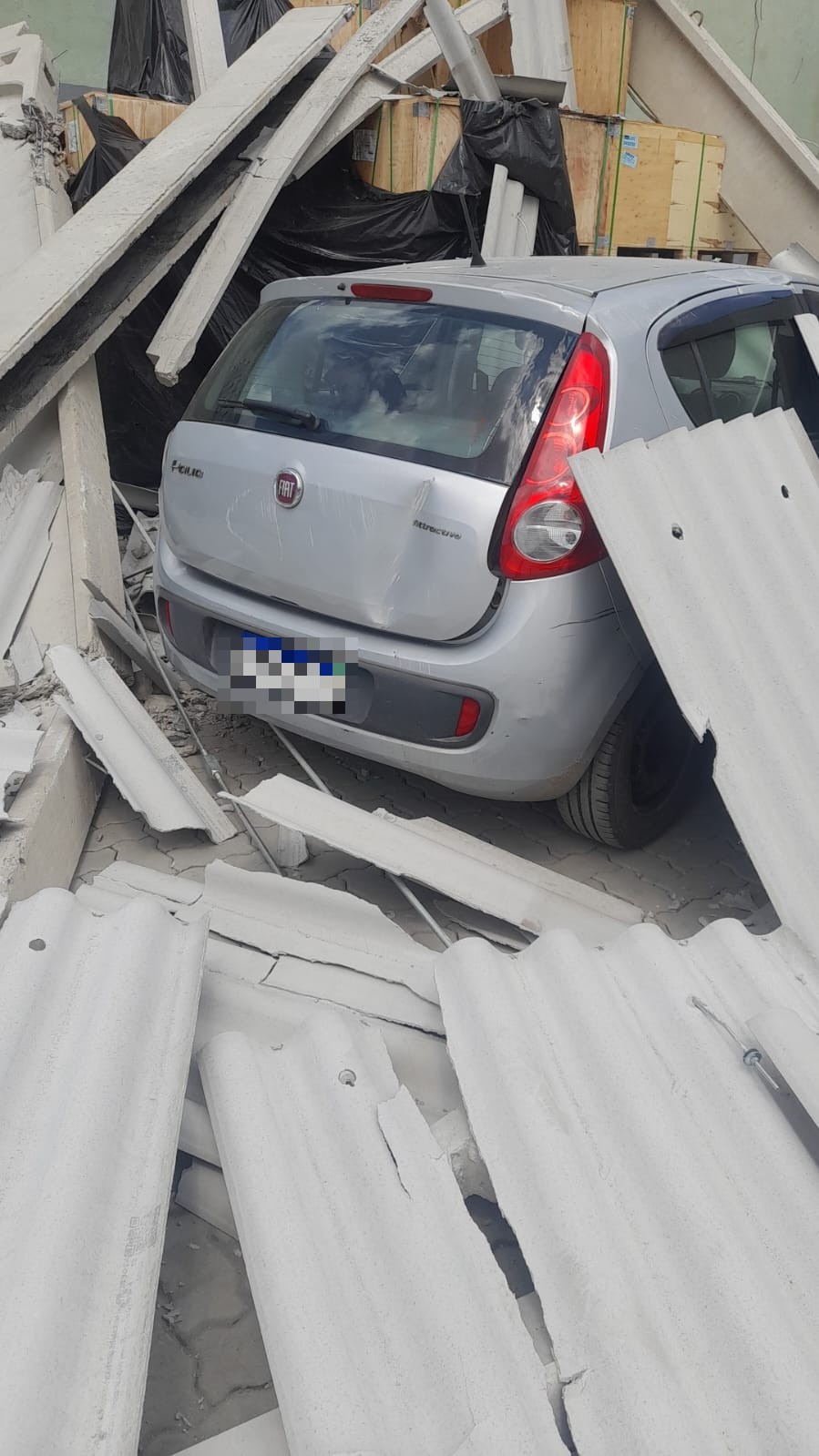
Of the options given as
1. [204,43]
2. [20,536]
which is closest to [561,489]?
[20,536]

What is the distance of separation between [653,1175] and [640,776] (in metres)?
1.67

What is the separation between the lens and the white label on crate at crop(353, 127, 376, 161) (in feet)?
20.9

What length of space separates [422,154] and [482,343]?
398 cm

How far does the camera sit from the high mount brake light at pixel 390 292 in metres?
3.08

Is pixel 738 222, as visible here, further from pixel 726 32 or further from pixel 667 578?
pixel 726 32

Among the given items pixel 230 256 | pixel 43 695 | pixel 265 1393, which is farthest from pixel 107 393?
pixel 265 1393

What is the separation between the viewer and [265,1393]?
1.83 m

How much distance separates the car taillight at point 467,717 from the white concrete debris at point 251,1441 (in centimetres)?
169

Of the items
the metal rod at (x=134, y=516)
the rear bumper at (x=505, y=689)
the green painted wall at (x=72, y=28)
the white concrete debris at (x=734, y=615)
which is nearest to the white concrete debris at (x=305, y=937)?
the rear bumper at (x=505, y=689)

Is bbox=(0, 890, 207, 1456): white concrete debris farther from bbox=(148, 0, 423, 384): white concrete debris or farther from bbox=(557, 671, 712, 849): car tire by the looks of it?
bbox=(148, 0, 423, 384): white concrete debris

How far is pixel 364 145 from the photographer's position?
6.41 meters

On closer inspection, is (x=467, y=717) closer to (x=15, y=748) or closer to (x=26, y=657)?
(x=15, y=748)

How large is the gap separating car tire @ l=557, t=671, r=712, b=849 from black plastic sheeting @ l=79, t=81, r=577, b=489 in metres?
3.86

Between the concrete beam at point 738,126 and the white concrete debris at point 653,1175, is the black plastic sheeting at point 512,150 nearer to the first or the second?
the concrete beam at point 738,126
